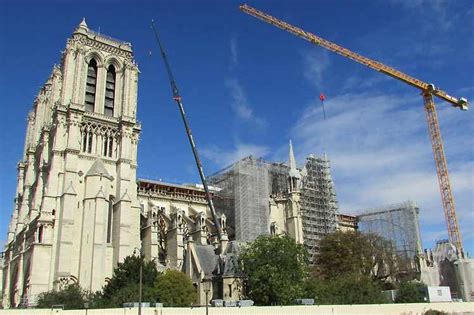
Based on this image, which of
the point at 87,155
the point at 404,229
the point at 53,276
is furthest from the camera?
the point at 404,229

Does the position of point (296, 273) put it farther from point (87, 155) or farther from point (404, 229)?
point (404, 229)

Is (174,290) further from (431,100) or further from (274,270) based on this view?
(431,100)

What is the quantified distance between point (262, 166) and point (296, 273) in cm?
2734

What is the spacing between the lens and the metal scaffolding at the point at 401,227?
8056 centimetres

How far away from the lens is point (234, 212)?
70250 millimetres

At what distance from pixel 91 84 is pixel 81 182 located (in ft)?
49.2

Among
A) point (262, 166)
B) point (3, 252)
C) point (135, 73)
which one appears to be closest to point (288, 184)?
point (262, 166)

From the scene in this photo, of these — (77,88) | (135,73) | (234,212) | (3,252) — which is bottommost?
(3,252)

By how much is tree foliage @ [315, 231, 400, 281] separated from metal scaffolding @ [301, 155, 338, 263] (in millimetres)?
4708

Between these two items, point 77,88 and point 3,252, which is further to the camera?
point 3,252

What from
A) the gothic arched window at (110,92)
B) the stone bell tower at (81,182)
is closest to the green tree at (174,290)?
the stone bell tower at (81,182)

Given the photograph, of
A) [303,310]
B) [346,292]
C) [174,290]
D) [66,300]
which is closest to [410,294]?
[346,292]

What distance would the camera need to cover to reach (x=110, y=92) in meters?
64.9

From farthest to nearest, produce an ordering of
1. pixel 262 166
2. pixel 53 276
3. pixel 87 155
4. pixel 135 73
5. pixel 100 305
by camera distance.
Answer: pixel 262 166
pixel 135 73
pixel 87 155
pixel 53 276
pixel 100 305
